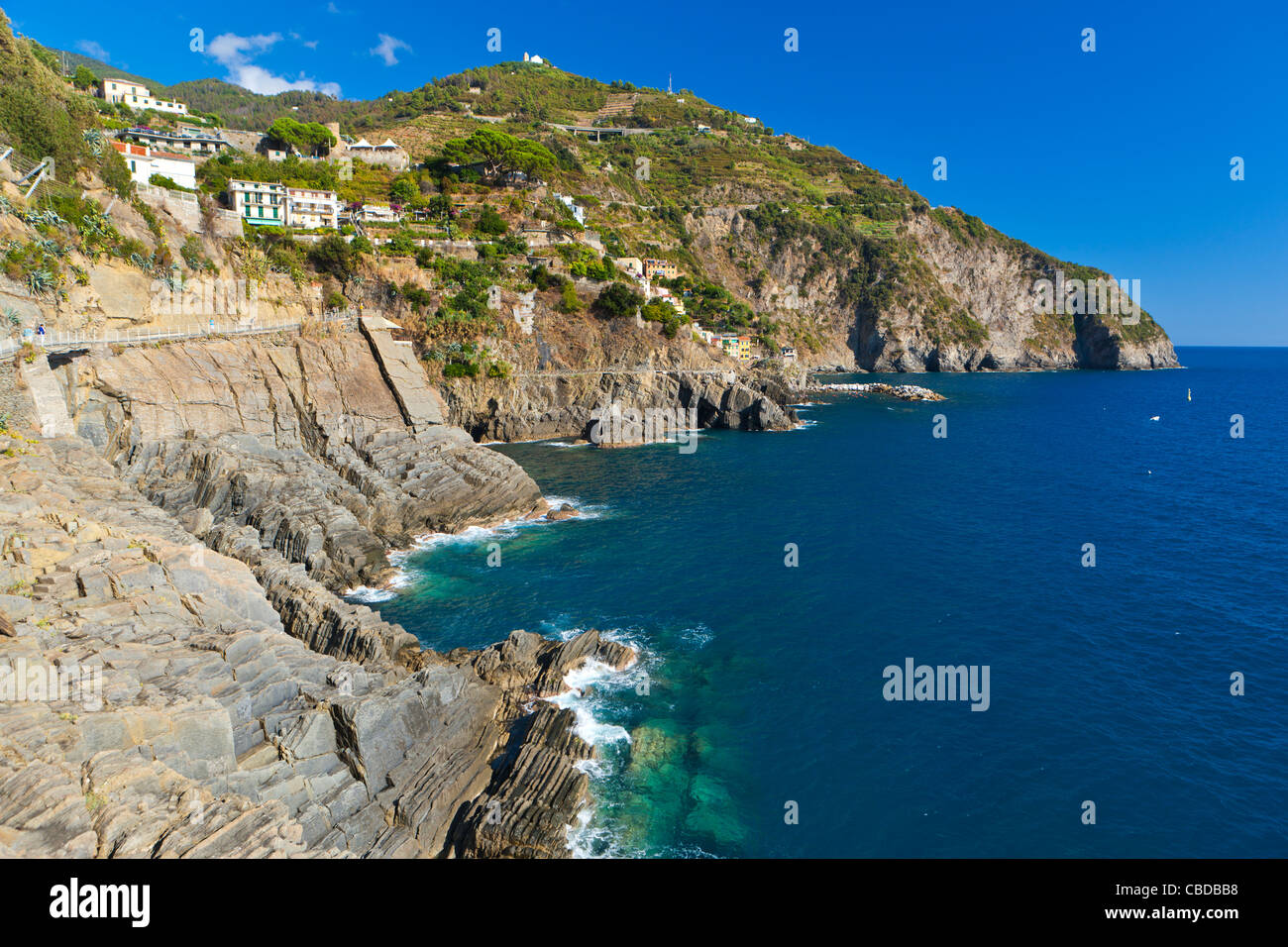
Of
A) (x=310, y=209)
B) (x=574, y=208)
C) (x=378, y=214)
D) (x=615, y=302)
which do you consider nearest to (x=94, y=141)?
(x=310, y=209)

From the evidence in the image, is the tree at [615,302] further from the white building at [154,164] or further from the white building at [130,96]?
the white building at [130,96]

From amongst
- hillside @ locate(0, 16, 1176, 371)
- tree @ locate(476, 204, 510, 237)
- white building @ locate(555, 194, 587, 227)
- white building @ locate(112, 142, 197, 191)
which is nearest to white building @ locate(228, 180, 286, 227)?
hillside @ locate(0, 16, 1176, 371)

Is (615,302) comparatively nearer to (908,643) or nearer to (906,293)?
(908,643)

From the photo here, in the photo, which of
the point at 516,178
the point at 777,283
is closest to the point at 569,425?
Result: the point at 516,178

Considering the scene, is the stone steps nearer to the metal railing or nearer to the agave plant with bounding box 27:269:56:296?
the metal railing

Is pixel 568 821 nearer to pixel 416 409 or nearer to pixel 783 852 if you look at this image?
pixel 783 852

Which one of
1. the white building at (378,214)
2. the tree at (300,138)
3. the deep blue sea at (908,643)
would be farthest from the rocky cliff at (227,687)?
the tree at (300,138)

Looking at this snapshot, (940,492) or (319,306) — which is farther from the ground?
(319,306)
